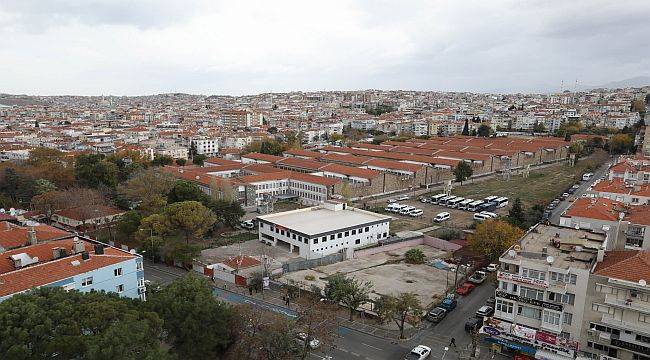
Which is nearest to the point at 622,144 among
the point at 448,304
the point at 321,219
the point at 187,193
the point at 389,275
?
the point at 321,219

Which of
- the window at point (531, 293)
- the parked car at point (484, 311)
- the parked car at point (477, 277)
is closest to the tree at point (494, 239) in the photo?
the parked car at point (477, 277)

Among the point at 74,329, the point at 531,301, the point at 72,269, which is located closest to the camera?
the point at 74,329

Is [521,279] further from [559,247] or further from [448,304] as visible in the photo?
[448,304]

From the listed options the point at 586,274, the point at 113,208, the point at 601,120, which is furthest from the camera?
the point at 601,120

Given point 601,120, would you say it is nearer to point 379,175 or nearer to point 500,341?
point 379,175

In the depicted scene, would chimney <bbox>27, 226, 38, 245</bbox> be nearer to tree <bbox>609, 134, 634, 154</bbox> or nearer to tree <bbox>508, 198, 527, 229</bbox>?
tree <bbox>508, 198, 527, 229</bbox>

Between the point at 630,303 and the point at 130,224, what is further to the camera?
the point at 130,224

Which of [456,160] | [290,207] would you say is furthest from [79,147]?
[456,160]

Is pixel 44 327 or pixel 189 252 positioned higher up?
pixel 44 327
